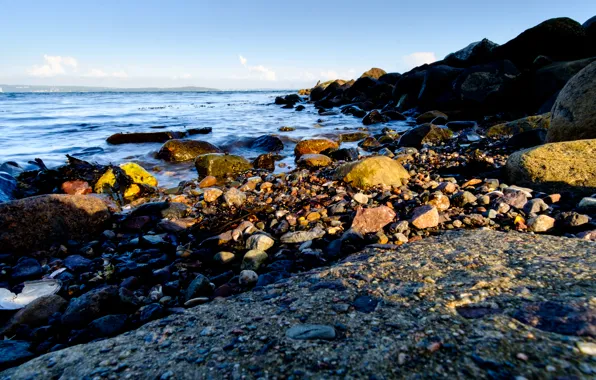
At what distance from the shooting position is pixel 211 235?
333 cm

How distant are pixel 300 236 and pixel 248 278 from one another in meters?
0.78

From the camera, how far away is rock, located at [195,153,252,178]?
20.0 ft

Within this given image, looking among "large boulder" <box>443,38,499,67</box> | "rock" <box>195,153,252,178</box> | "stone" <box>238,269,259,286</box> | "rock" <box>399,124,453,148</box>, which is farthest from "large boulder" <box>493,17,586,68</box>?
"stone" <box>238,269,259,286</box>

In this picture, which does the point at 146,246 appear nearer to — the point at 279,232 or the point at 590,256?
the point at 279,232

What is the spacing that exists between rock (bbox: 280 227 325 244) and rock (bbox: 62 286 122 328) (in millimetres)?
1417

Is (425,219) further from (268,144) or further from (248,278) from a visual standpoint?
(268,144)

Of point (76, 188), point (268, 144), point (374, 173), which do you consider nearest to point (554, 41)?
point (268, 144)

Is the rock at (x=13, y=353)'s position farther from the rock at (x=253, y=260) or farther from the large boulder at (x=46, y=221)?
the large boulder at (x=46, y=221)

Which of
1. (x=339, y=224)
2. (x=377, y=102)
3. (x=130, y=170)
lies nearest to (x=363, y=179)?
(x=339, y=224)

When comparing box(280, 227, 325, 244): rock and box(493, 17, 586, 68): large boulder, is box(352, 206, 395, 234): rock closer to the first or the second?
box(280, 227, 325, 244): rock

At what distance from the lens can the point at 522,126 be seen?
7406 mm

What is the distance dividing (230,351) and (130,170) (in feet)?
16.8

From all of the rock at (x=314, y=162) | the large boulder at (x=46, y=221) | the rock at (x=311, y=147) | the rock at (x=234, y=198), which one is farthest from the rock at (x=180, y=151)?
the large boulder at (x=46, y=221)

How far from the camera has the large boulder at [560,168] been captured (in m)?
3.40
